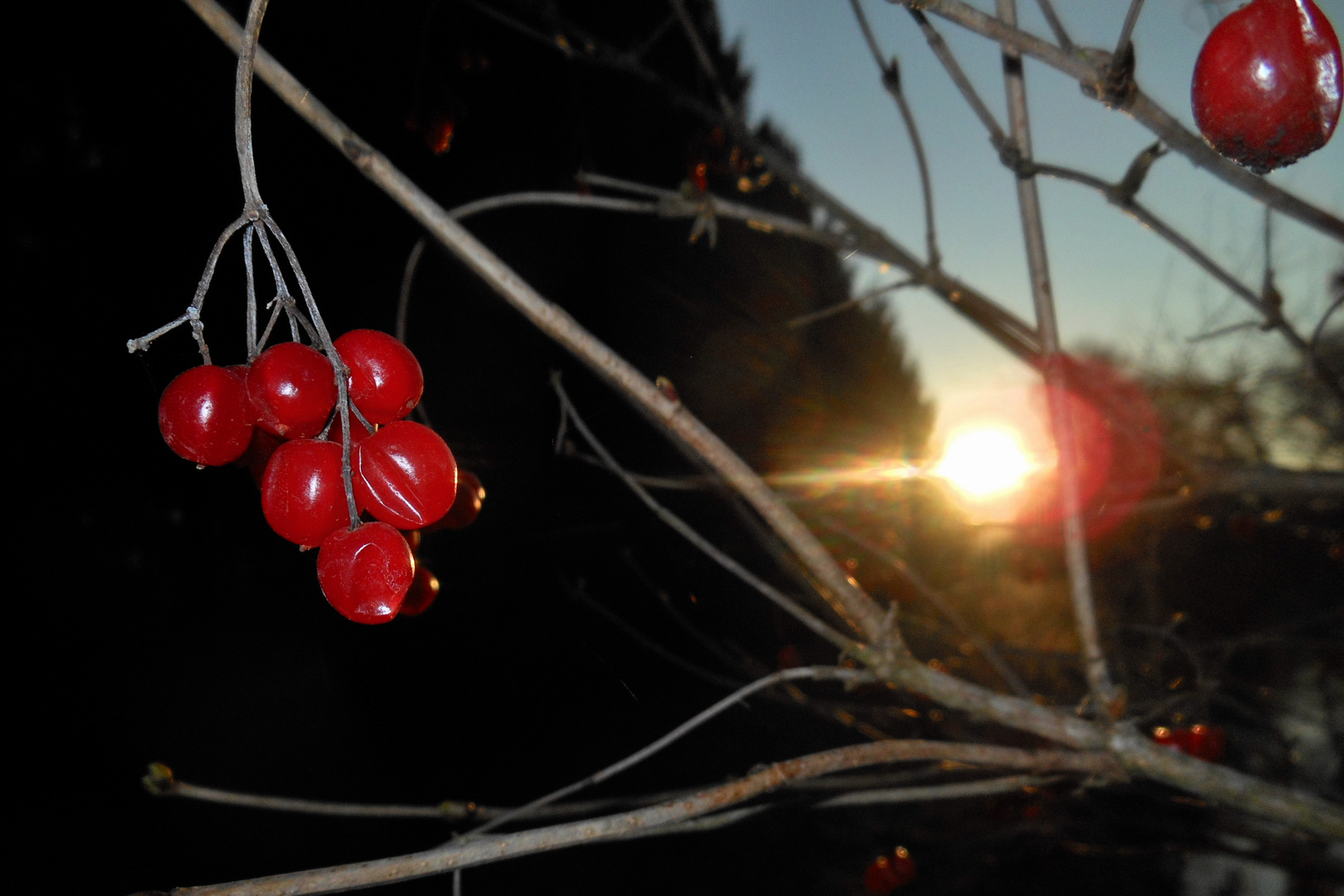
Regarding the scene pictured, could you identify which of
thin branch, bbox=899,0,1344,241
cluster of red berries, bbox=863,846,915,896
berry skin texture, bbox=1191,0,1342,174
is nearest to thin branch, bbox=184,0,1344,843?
thin branch, bbox=899,0,1344,241

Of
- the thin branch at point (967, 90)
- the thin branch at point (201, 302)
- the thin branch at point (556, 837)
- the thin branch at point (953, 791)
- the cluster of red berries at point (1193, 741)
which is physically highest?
the thin branch at point (967, 90)

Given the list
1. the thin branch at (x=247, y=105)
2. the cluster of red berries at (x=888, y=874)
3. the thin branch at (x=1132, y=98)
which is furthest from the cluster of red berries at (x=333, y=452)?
the cluster of red berries at (x=888, y=874)

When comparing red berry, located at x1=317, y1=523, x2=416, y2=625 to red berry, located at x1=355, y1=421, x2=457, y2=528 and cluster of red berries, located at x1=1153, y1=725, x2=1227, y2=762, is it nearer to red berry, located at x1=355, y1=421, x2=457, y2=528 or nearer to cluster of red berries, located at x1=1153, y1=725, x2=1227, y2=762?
red berry, located at x1=355, y1=421, x2=457, y2=528

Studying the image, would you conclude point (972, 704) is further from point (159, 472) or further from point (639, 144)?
point (639, 144)

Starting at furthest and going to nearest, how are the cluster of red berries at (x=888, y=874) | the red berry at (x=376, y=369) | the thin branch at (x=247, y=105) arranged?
the cluster of red berries at (x=888, y=874)
the red berry at (x=376, y=369)
the thin branch at (x=247, y=105)

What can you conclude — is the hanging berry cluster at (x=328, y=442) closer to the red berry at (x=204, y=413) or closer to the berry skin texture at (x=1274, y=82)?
the red berry at (x=204, y=413)

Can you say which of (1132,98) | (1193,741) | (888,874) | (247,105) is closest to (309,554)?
(247,105)

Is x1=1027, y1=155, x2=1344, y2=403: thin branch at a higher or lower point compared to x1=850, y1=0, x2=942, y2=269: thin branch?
lower
